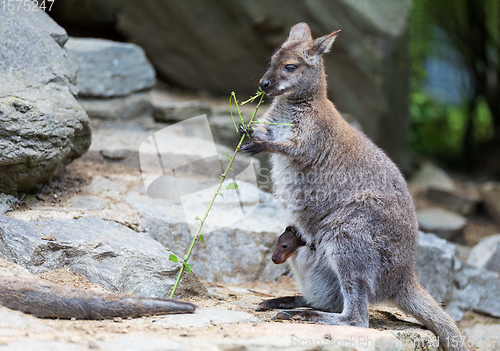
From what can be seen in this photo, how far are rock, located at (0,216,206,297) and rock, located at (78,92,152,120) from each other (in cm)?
327

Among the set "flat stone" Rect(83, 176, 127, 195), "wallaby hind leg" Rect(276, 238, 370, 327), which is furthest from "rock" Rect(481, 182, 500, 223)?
"flat stone" Rect(83, 176, 127, 195)

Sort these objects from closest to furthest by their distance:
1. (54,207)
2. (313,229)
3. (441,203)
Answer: (313,229) < (54,207) < (441,203)

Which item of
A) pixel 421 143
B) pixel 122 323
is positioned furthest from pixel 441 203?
pixel 122 323

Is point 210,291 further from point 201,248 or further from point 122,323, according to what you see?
point 122,323

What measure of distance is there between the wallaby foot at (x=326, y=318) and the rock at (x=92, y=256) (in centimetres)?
78

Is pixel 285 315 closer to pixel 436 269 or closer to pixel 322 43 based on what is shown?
pixel 322 43

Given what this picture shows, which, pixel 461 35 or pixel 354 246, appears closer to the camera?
pixel 354 246

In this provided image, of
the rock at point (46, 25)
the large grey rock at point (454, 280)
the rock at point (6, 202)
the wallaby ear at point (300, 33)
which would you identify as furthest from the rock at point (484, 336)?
the rock at point (46, 25)

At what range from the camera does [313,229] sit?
15.0ft

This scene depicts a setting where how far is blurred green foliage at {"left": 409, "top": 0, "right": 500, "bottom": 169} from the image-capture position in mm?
13211

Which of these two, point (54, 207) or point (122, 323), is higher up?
point (122, 323)

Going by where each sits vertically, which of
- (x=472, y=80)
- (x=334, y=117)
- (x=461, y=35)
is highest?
(x=334, y=117)

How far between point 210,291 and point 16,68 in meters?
2.64

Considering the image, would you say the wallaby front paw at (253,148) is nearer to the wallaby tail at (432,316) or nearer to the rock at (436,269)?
the wallaby tail at (432,316)
